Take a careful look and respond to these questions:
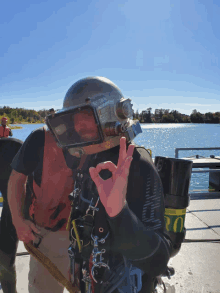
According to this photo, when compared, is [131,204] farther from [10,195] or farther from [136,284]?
[10,195]

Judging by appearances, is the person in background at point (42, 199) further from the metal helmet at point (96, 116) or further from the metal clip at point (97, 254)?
the metal clip at point (97, 254)

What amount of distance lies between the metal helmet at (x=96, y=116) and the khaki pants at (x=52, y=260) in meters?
0.77

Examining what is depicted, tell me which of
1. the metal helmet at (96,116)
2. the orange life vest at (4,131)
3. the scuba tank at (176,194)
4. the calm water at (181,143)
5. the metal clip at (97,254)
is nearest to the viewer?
the metal clip at (97,254)

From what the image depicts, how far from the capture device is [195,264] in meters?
2.73

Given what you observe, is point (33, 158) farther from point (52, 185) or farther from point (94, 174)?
point (94, 174)

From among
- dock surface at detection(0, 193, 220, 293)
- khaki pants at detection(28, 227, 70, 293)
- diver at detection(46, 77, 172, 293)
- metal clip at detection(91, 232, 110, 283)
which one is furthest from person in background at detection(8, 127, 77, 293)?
dock surface at detection(0, 193, 220, 293)

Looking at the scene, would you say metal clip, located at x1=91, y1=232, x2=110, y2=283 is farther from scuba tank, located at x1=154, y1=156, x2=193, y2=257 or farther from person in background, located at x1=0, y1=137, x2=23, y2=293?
person in background, located at x1=0, y1=137, x2=23, y2=293

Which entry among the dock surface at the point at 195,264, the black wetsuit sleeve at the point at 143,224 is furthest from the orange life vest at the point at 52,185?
the dock surface at the point at 195,264

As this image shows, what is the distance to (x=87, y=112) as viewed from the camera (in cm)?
114

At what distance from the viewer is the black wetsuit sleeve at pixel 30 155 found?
56.7 inches

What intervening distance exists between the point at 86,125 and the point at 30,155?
519 mm

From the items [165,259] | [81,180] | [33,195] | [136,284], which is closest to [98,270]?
[136,284]

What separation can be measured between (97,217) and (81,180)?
0.76 ft

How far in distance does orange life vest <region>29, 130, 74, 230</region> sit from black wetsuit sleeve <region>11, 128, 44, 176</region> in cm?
5
